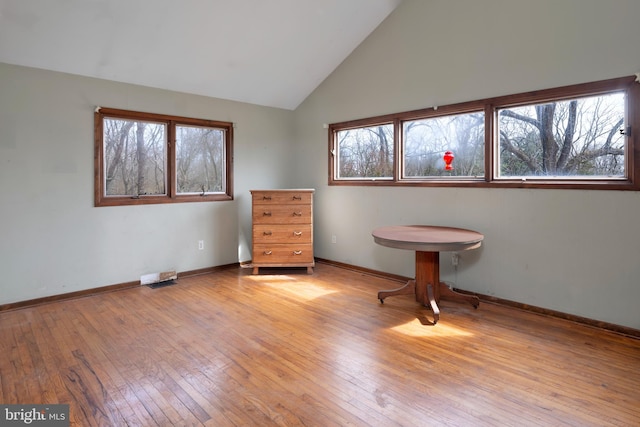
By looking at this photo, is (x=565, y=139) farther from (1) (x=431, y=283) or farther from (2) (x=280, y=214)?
(2) (x=280, y=214)

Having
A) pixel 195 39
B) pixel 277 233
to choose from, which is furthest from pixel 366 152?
pixel 195 39

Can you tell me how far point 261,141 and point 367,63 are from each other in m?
1.73

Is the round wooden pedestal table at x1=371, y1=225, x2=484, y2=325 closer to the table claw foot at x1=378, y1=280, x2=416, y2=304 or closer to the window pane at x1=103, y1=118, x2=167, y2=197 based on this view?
the table claw foot at x1=378, y1=280, x2=416, y2=304

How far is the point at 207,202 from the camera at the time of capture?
4664mm

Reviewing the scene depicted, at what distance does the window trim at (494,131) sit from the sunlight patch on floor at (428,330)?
4.51 feet

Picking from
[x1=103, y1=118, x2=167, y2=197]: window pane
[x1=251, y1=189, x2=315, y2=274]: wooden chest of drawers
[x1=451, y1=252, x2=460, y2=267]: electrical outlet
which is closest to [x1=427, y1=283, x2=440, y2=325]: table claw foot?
[x1=451, y1=252, x2=460, y2=267]: electrical outlet

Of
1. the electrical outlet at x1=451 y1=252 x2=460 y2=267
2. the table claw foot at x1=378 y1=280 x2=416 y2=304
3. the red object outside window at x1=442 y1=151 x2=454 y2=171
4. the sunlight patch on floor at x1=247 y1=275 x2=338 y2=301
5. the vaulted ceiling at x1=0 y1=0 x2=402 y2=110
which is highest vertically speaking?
the vaulted ceiling at x1=0 y1=0 x2=402 y2=110

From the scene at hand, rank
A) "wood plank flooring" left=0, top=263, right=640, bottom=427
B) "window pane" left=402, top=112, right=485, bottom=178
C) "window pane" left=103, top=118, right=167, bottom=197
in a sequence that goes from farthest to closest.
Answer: "window pane" left=103, top=118, right=167, bottom=197, "window pane" left=402, top=112, right=485, bottom=178, "wood plank flooring" left=0, top=263, right=640, bottom=427

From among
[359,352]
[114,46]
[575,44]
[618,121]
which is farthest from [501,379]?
[114,46]

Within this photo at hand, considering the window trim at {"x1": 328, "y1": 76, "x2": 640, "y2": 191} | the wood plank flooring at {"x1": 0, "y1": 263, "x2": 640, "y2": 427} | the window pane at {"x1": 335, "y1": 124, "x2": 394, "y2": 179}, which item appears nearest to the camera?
the wood plank flooring at {"x1": 0, "y1": 263, "x2": 640, "y2": 427}

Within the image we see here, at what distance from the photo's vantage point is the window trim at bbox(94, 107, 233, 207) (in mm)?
3758

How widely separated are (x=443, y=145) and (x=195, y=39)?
270 cm

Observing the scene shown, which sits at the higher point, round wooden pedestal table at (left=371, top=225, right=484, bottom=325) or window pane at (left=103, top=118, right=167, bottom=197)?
window pane at (left=103, top=118, right=167, bottom=197)

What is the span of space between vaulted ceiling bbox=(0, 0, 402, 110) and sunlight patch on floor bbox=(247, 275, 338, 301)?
2.33 meters
